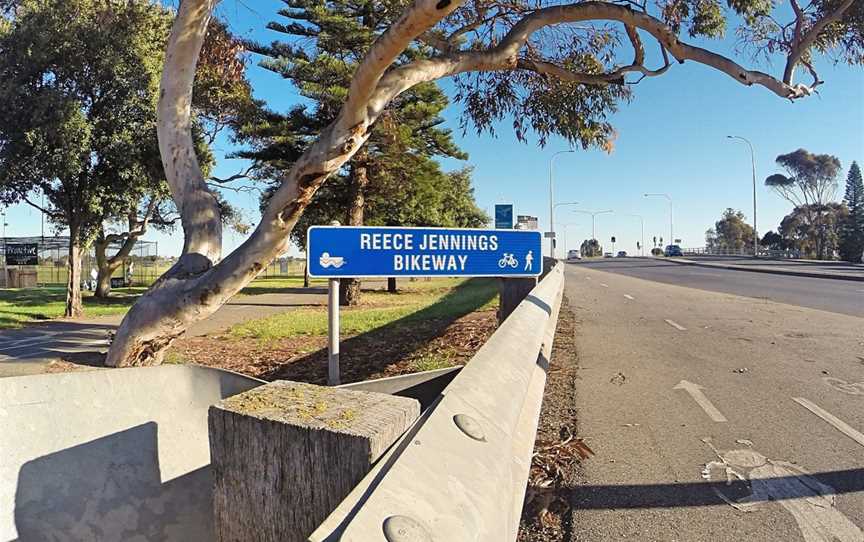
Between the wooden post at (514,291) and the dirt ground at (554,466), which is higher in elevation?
the wooden post at (514,291)

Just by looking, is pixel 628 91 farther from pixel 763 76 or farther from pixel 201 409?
pixel 201 409

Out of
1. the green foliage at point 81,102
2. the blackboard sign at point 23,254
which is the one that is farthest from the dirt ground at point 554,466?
the blackboard sign at point 23,254

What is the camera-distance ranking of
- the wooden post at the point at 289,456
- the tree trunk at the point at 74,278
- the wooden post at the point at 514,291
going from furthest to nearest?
the tree trunk at the point at 74,278 < the wooden post at the point at 514,291 < the wooden post at the point at 289,456

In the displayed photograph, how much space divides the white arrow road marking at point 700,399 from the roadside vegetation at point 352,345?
2.50 m

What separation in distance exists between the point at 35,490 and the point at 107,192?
15.8 metres

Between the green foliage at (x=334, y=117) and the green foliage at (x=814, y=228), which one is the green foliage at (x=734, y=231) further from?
the green foliage at (x=334, y=117)

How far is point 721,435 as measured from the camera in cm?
428

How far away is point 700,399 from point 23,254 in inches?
1357

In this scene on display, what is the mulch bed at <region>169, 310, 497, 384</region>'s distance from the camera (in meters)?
6.79

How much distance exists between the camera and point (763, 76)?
797cm

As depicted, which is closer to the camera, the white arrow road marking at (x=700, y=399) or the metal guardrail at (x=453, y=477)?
the metal guardrail at (x=453, y=477)

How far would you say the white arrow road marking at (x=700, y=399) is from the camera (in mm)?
4777

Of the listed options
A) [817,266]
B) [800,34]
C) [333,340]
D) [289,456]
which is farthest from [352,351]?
[817,266]

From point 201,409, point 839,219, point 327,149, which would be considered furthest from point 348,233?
point 839,219
